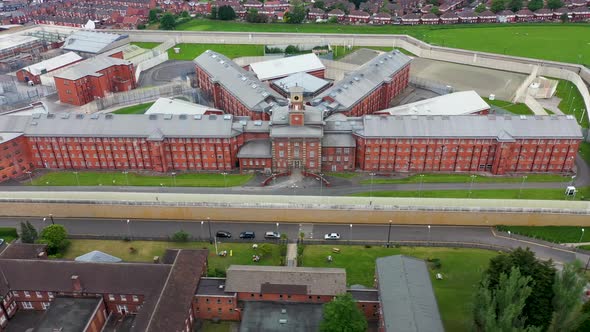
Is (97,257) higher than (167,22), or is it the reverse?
(167,22)

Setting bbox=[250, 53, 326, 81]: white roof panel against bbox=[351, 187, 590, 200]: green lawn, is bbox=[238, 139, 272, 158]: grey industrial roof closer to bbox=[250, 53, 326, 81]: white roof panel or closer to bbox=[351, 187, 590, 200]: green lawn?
bbox=[351, 187, 590, 200]: green lawn

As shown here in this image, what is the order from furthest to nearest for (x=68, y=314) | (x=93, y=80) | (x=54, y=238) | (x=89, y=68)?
(x=89, y=68), (x=93, y=80), (x=54, y=238), (x=68, y=314)

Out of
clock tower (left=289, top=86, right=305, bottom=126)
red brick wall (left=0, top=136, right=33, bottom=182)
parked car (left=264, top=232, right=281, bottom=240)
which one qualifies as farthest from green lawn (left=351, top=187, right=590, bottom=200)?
red brick wall (left=0, top=136, right=33, bottom=182)

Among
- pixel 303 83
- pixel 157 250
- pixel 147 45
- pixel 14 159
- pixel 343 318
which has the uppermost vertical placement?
pixel 147 45

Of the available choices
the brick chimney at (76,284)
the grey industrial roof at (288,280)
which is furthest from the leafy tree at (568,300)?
the brick chimney at (76,284)

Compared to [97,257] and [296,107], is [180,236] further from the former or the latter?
[296,107]

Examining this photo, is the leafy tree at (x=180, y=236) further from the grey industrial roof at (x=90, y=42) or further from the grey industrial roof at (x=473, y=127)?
the grey industrial roof at (x=90, y=42)

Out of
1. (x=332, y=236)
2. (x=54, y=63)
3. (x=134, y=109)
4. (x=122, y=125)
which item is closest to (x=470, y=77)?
(x=332, y=236)
